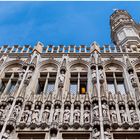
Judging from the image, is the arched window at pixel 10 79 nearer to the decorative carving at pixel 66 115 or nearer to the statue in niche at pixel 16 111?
the statue in niche at pixel 16 111

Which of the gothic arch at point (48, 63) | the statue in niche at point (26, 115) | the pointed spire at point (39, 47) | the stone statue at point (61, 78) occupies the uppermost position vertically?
the pointed spire at point (39, 47)

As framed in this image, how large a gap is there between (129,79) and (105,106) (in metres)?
4.02

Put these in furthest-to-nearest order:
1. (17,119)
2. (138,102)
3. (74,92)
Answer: (74,92)
(138,102)
(17,119)

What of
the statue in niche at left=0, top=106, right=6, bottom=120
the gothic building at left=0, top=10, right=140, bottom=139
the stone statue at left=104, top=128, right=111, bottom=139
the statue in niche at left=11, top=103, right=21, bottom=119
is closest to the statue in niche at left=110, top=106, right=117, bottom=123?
the gothic building at left=0, top=10, right=140, bottom=139

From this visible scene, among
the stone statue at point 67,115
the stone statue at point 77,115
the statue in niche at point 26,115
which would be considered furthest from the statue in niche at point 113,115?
the statue in niche at point 26,115

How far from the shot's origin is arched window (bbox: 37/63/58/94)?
16.5 metres

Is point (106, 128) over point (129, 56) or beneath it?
beneath

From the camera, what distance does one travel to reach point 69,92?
50.4ft

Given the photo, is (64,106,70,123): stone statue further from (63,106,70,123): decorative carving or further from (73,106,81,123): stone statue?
(73,106,81,123): stone statue

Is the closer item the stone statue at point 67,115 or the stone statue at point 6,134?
the stone statue at point 6,134

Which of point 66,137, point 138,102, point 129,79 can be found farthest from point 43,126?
point 129,79

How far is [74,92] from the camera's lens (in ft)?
52.7

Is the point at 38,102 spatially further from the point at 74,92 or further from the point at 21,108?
the point at 74,92

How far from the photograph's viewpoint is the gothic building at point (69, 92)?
1230 cm
